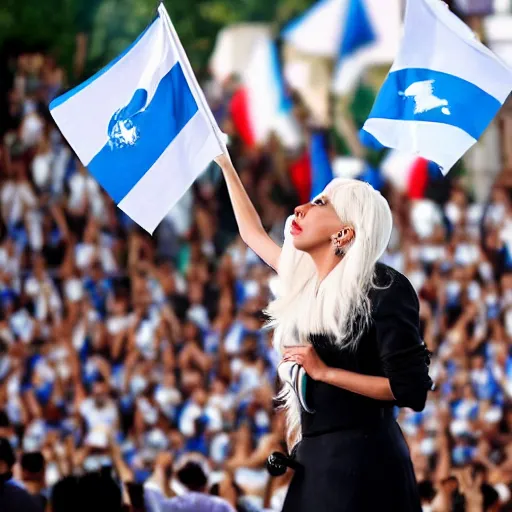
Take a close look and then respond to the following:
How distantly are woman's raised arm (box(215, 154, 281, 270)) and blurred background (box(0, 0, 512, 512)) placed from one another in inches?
147

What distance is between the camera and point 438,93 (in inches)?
174

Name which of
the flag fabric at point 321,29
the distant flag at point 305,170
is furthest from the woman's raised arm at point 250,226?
the distant flag at point 305,170

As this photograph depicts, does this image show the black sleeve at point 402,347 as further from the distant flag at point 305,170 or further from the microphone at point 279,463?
the distant flag at point 305,170

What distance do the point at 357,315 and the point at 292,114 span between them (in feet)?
51.9

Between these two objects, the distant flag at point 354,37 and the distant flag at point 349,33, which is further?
the distant flag at point 349,33

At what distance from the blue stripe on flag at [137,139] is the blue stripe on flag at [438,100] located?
664 millimetres

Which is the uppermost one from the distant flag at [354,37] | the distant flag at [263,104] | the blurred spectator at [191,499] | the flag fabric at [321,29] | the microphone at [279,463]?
the microphone at [279,463]

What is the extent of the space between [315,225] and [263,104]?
14648mm

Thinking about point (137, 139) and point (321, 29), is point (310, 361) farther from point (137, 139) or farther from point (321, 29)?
point (321, 29)

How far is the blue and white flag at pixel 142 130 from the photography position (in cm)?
433

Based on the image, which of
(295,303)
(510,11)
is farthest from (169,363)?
(510,11)

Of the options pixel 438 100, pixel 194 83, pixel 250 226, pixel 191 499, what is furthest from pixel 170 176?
pixel 191 499

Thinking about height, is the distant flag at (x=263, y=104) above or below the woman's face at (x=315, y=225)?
below

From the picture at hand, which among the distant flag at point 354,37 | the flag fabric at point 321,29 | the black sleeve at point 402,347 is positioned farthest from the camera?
the flag fabric at point 321,29
